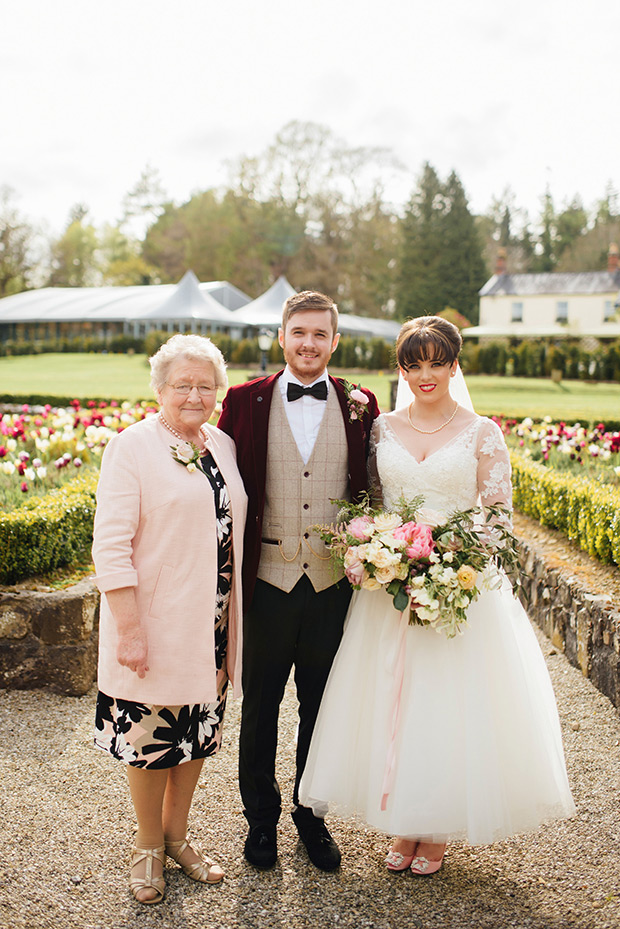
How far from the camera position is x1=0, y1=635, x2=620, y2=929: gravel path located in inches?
102

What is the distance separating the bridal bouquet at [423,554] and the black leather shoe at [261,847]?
1.06m

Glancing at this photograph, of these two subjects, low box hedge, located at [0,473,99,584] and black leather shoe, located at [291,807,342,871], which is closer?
black leather shoe, located at [291,807,342,871]

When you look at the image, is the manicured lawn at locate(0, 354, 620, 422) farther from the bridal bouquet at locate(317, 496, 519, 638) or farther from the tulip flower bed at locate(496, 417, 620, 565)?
the bridal bouquet at locate(317, 496, 519, 638)

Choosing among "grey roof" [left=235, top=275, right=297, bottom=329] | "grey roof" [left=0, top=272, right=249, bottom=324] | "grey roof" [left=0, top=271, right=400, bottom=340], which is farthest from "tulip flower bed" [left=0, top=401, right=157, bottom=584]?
"grey roof" [left=0, top=272, right=249, bottom=324]

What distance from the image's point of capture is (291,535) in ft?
9.77

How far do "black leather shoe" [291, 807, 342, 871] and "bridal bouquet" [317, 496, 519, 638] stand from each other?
3.10 ft

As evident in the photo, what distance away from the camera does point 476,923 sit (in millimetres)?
2566


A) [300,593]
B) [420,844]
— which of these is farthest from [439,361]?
[420,844]

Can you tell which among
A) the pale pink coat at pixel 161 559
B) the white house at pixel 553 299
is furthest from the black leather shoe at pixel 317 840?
the white house at pixel 553 299

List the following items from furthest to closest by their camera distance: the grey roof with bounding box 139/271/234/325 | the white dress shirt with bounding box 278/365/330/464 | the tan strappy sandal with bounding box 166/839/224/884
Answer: the grey roof with bounding box 139/271/234/325 < the white dress shirt with bounding box 278/365/330/464 < the tan strappy sandal with bounding box 166/839/224/884

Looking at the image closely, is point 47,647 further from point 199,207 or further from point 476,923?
point 199,207

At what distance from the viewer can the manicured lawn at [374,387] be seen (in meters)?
17.4

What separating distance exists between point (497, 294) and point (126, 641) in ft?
155

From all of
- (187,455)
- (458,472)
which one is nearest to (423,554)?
(458,472)
